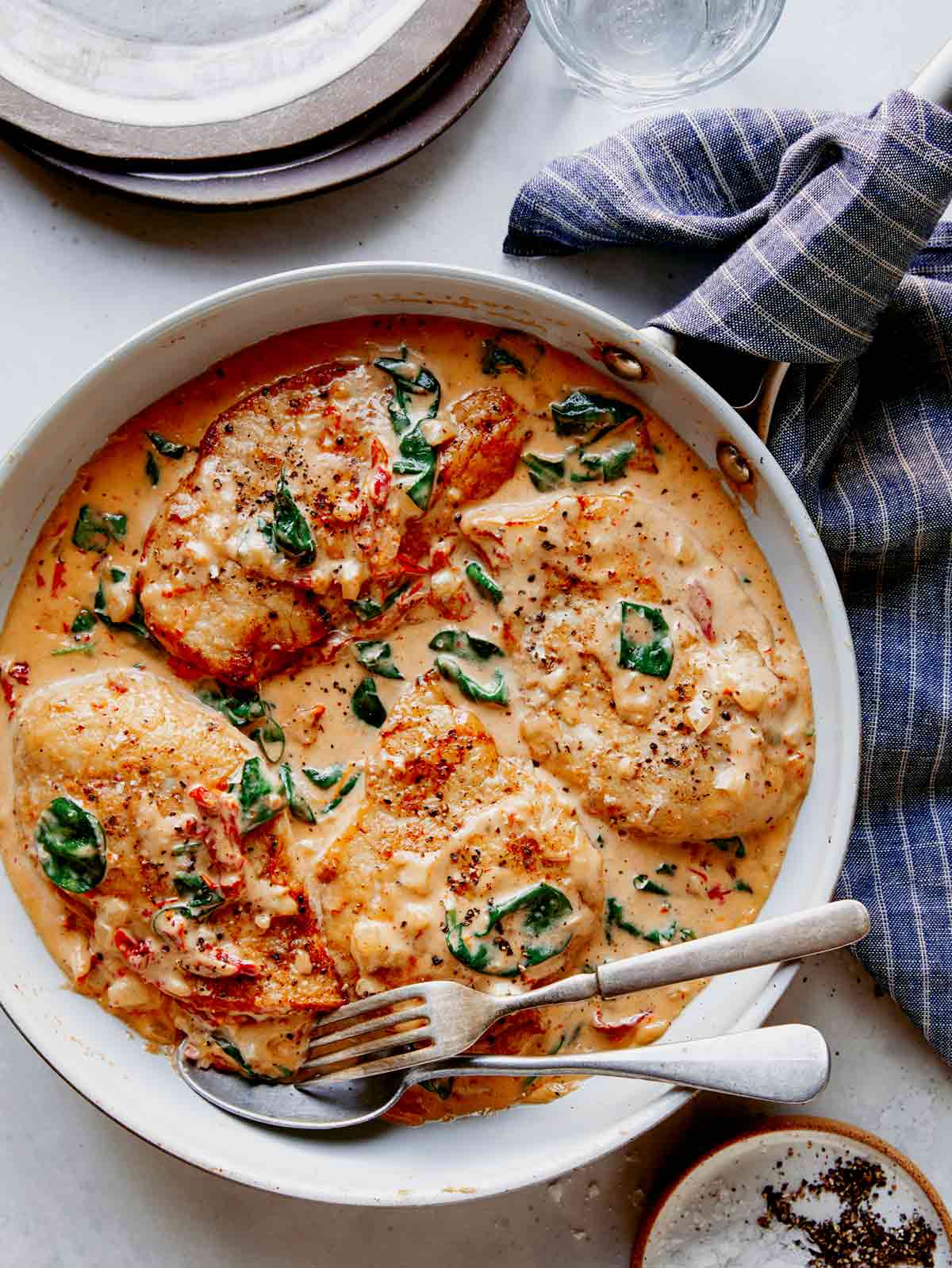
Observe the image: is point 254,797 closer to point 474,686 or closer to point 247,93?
point 474,686

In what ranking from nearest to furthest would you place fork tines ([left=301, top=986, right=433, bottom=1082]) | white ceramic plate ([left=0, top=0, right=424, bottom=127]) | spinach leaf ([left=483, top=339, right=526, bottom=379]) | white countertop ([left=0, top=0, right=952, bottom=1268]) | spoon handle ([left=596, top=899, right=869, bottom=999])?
spoon handle ([left=596, top=899, right=869, bottom=999]), fork tines ([left=301, top=986, right=433, bottom=1082]), spinach leaf ([left=483, top=339, right=526, bottom=379]), white ceramic plate ([left=0, top=0, right=424, bottom=127]), white countertop ([left=0, top=0, right=952, bottom=1268])

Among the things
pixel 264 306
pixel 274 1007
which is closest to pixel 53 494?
pixel 264 306

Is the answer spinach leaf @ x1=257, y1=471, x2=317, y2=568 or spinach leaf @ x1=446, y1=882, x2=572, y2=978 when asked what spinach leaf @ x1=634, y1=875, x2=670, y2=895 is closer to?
spinach leaf @ x1=446, y1=882, x2=572, y2=978

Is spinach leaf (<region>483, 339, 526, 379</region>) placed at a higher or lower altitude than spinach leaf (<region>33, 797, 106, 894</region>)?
higher

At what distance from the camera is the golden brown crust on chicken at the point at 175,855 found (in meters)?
2.74

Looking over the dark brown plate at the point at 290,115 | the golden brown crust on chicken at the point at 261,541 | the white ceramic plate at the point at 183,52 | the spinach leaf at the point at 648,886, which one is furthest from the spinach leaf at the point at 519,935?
the white ceramic plate at the point at 183,52

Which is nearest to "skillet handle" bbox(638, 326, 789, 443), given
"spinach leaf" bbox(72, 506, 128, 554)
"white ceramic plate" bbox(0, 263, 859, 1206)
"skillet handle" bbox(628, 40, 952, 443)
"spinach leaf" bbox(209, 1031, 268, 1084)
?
"skillet handle" bbox(628, 40, 952, 443)

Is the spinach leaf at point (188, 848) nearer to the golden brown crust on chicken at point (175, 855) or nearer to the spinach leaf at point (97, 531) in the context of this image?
the golden brown crust on chicken at point (175, 855)

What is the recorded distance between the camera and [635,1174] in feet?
10.8

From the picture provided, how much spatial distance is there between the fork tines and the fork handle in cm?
27

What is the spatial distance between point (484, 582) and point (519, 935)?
851 millimetres

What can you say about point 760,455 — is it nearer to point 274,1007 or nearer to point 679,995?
point 679,995

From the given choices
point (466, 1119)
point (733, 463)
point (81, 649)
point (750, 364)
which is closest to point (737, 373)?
point (750, 364)

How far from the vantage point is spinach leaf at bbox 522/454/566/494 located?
2.98m
